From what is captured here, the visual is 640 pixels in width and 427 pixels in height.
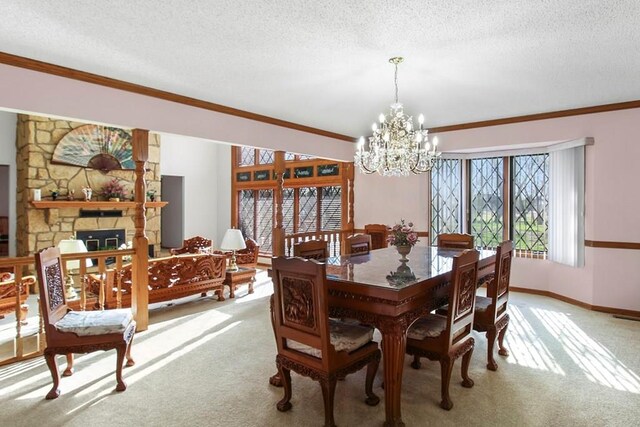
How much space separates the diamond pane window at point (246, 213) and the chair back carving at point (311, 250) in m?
5.62

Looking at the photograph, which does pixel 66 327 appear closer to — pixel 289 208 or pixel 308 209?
pixel 308 209

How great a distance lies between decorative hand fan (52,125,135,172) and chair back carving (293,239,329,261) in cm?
527

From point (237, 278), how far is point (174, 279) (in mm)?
989

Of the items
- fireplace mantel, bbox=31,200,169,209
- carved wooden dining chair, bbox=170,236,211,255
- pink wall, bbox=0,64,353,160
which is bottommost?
carved wooden dining chair, bbox=170,236,211,255

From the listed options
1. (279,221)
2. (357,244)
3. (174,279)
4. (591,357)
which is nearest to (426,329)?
(357,244)

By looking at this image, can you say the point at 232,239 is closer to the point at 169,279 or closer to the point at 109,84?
the point at 169,279

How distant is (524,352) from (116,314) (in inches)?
137

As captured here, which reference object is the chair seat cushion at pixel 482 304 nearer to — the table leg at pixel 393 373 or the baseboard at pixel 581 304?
the table leg at pixel 393 373

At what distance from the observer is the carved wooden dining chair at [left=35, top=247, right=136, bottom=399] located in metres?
2.57

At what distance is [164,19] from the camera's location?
2.53 metres

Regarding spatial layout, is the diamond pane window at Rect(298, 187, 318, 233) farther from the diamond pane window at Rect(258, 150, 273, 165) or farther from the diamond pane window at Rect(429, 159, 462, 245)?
the diamond pane window at Rect(429, 159, 462, 245)

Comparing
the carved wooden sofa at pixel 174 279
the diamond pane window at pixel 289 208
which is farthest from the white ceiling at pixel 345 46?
the diamond pane window at pixel 289 208

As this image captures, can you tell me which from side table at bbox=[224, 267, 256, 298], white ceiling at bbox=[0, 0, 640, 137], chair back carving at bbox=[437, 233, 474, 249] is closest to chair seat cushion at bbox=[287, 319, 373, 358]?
white ceiling at bbox=[0, 0, 640, 137]

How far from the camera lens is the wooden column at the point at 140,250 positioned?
13.0 ft
